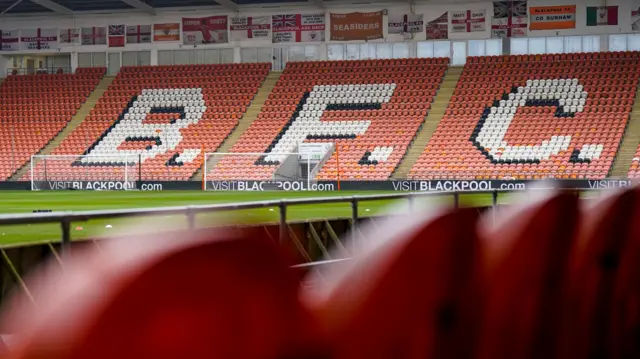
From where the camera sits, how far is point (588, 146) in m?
31.7

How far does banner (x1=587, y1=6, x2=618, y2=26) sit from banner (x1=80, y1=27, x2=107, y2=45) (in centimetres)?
2099

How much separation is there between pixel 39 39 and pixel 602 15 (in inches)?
965

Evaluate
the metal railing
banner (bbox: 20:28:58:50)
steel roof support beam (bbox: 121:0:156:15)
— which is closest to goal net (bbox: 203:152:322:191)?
steel roof support beam (bbox: 121:0:156:15)

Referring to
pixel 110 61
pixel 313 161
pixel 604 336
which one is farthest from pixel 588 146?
pixel 604 336

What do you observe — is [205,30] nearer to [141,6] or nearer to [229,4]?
[229,4]

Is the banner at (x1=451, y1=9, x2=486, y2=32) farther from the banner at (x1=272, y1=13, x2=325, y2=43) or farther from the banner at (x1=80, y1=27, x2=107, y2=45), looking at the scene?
the banner at (x1=80, y1=27, x2=107, y2=45)

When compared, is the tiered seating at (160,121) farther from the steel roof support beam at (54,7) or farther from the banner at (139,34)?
the steel roof support beam at (54,7)

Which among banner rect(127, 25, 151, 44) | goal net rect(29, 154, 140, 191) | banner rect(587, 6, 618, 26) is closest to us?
goal net rect(29, 154, 140, 191)

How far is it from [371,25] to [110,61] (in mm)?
A: 12363

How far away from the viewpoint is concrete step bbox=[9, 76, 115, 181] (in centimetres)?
3606

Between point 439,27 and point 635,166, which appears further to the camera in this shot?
point 439,27

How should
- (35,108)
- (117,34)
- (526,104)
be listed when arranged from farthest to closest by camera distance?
1. (117,34)
2. (35,108)
3. (526,104)

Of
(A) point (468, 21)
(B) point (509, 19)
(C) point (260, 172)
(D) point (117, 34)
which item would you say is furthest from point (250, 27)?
(B) point (509, 19)

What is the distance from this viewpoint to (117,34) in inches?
1614
